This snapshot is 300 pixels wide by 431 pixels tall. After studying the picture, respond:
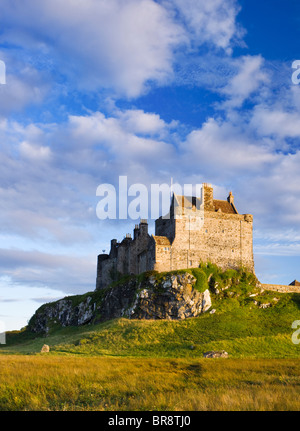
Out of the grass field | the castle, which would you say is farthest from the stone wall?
the grass field

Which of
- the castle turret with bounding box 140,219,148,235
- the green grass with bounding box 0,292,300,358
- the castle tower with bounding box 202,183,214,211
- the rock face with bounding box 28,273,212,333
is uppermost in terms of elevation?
the castle tower with bounding box 202,183,214,211

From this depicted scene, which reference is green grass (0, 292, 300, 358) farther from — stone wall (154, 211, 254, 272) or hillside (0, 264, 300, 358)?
stone wall (154, 211, 254, 272)

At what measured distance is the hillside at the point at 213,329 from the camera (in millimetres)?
44531

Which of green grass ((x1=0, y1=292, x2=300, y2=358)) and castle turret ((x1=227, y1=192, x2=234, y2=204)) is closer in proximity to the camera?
green grass ((x1=0, y1=292, x2=300, y2=358))

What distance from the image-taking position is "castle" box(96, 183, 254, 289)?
6569 cm

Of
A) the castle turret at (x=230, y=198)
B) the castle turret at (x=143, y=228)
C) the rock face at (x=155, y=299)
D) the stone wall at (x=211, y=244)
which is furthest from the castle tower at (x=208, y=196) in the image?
the rock face at (x=155, y=299)

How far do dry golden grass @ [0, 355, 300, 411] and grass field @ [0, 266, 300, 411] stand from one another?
5 centimetres

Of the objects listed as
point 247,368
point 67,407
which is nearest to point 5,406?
point 67,407

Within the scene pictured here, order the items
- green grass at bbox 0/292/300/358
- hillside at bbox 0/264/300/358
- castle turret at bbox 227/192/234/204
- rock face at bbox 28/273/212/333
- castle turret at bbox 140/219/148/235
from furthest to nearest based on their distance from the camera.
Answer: castle turret at bbox 227/192/234/204
castle turret at bbox 140/219/148/235
rock face at bbox 28/273/212/333
hillside at bbox 0/264/300/358
green grass at bbox 0/292/300/358

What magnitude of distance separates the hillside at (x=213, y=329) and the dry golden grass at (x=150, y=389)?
16.7 m

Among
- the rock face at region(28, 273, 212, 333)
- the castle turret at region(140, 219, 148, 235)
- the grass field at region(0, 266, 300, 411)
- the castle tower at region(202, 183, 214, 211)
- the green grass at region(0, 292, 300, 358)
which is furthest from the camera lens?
the castle turret at region(140, 219, 148, 235)

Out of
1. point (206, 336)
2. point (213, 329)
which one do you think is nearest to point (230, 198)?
point (213, 329)

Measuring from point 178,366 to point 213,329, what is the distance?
23772 mm

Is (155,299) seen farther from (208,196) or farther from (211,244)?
(208,196)
